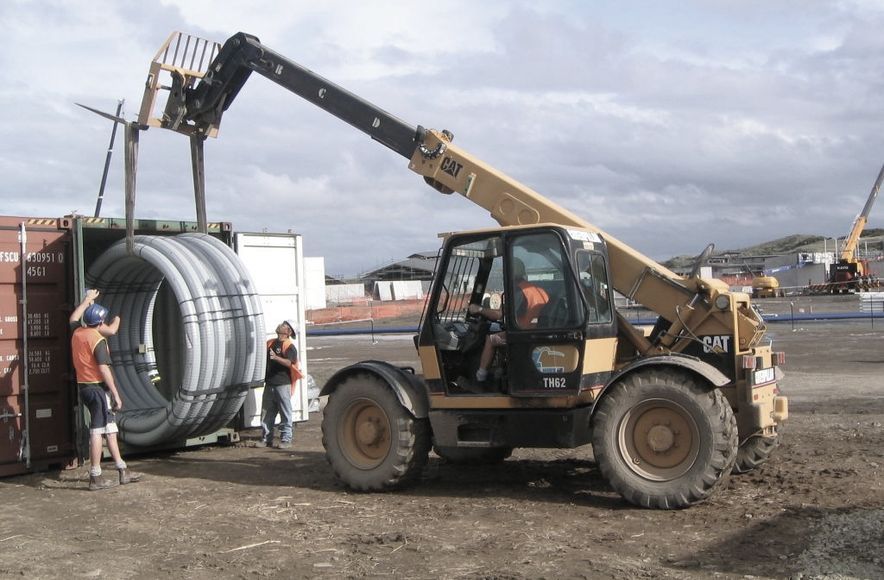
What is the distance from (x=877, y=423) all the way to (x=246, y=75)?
8641 millimetres

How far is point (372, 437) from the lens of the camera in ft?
29.0

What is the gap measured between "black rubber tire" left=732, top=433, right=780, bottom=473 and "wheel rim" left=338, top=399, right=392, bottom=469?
332cm

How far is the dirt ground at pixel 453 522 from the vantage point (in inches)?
243

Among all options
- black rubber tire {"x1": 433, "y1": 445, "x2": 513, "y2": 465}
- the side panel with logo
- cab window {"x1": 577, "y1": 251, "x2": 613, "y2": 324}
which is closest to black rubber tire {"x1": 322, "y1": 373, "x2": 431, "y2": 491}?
black rubber tire {"x1": 433, "y1": 445, "x2": 513, "y2": 465}

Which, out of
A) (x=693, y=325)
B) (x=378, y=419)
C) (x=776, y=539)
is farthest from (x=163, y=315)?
(x=776, y=539)

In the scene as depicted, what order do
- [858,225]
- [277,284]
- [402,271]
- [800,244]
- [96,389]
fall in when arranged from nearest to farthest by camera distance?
[96,389] < [277,284] < [858,225] < [402,271] < [800,244]

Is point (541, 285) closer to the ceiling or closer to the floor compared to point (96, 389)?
closer to the ceiling

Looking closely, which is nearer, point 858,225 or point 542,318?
point 542,318

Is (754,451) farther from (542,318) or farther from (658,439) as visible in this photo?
(542,318)

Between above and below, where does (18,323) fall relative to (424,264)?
below

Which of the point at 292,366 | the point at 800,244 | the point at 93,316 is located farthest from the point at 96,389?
the point at 800,244

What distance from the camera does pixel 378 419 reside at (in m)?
8.86

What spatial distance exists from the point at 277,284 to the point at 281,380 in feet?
5.13

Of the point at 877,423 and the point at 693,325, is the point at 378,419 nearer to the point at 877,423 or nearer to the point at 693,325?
the point at 693,325
